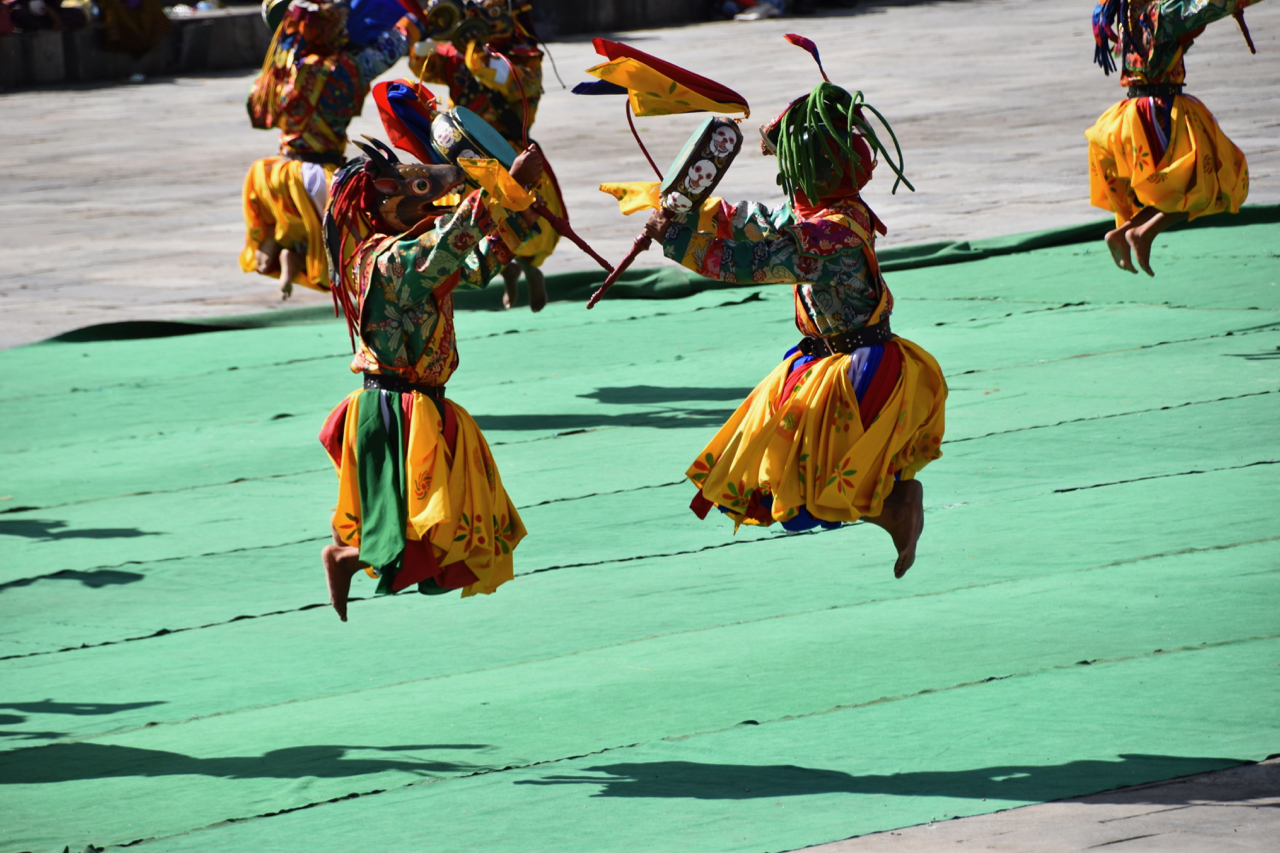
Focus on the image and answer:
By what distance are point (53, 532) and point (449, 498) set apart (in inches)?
114

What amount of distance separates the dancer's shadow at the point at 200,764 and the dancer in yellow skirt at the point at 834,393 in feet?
3.79

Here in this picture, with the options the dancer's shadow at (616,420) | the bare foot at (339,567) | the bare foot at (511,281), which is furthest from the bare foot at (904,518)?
the bare foot at (511,281)

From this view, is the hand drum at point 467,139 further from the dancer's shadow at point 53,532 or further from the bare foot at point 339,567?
the dancer's shadow at point 53,532

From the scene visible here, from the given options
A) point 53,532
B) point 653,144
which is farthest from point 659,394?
point 653,144

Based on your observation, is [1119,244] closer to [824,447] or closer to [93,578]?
[824,447]

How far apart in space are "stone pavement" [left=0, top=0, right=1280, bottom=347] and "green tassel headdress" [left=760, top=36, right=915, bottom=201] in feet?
23.5

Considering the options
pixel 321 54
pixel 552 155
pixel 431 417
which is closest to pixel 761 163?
pixel 552 155

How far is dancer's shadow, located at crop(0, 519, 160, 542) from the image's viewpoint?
683 cm

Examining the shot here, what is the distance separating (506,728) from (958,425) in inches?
141

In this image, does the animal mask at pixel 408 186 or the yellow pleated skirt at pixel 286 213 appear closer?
the animal mask at pixel 408 186

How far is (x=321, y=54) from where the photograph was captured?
949 cm

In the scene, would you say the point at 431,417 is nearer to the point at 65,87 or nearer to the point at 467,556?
the point at 467,556

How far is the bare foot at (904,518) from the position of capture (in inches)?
200

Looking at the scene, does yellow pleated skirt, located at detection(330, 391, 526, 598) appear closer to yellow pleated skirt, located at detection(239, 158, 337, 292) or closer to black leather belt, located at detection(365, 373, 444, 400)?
black leather belt, located at detection(365, 373, 444, 400)
